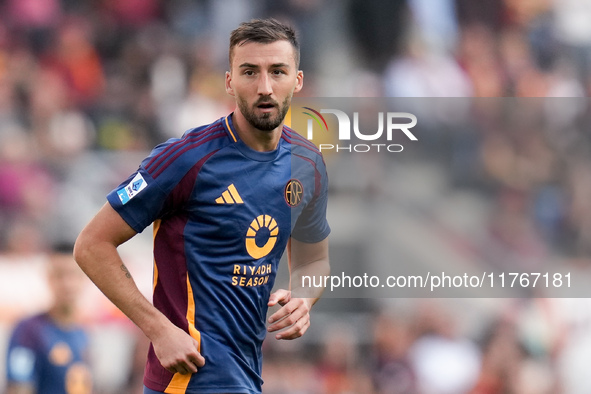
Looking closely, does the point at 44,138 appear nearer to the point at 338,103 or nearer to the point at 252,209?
the point at 338,103

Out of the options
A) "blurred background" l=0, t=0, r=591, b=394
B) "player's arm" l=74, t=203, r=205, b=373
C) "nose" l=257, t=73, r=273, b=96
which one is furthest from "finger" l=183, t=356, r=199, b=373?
"blurred background" l=0, t=0, r=591, b=394

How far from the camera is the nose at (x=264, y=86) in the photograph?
342 centimetres

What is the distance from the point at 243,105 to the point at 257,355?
3.35 ft

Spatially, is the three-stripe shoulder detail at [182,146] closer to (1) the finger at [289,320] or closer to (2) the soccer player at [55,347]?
(1) the finger at [289,320]

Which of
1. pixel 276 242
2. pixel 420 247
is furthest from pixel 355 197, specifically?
pixel 276 242

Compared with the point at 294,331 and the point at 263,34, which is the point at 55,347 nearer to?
the point at 294,331

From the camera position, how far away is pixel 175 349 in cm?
329

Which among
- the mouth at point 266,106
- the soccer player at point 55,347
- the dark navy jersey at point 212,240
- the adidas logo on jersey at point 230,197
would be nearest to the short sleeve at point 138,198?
the dark navy jersey at point 212,240

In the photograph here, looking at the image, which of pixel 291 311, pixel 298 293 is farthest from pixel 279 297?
pixel 298 293

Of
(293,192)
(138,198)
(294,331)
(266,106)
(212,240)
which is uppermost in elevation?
(266,106)

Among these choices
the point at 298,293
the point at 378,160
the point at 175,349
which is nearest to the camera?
the point at 175,349

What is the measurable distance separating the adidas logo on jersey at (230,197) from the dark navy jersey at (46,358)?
2863 mm

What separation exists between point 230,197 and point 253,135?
0.29 meters

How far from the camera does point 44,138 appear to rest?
31.5 ft
